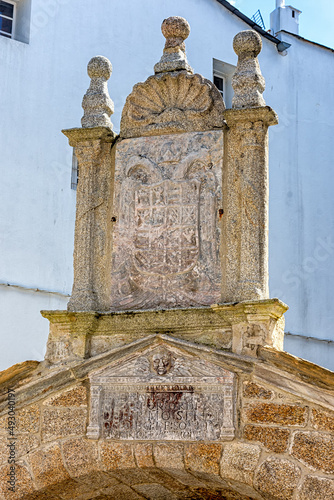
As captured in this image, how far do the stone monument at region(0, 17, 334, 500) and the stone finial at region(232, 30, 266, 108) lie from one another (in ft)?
0.04

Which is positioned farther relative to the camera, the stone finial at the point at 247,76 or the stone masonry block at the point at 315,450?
the stone finial at the point at 247,76

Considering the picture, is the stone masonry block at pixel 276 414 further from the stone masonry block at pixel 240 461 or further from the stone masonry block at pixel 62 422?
the stone masonry block at pixel 62 422

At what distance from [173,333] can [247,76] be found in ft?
6.84

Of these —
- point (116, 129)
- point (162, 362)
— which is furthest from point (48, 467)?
point (116, 129)

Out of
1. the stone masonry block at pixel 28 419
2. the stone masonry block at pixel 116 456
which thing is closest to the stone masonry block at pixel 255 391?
the stone masonry block at pixel 116 456

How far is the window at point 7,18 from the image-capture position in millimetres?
11852

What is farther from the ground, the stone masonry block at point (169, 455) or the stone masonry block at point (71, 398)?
the stone masonry block at point (71, 398)

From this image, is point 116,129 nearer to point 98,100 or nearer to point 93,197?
point 98,100

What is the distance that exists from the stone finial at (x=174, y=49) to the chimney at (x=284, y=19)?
247 inches

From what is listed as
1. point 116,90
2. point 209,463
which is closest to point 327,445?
point 209,463

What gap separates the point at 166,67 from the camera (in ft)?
25.5

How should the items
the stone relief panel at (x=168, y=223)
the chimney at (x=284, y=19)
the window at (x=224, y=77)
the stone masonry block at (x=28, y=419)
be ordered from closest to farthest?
the stone masonry block at (x=28, y=419)
the stone relief panel at (x=168, y=223)
the window at (x=224, y=77)
the chimney at (x=284, y=19)

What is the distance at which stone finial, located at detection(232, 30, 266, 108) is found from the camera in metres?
7.39

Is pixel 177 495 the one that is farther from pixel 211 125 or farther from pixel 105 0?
pixel 105 0
